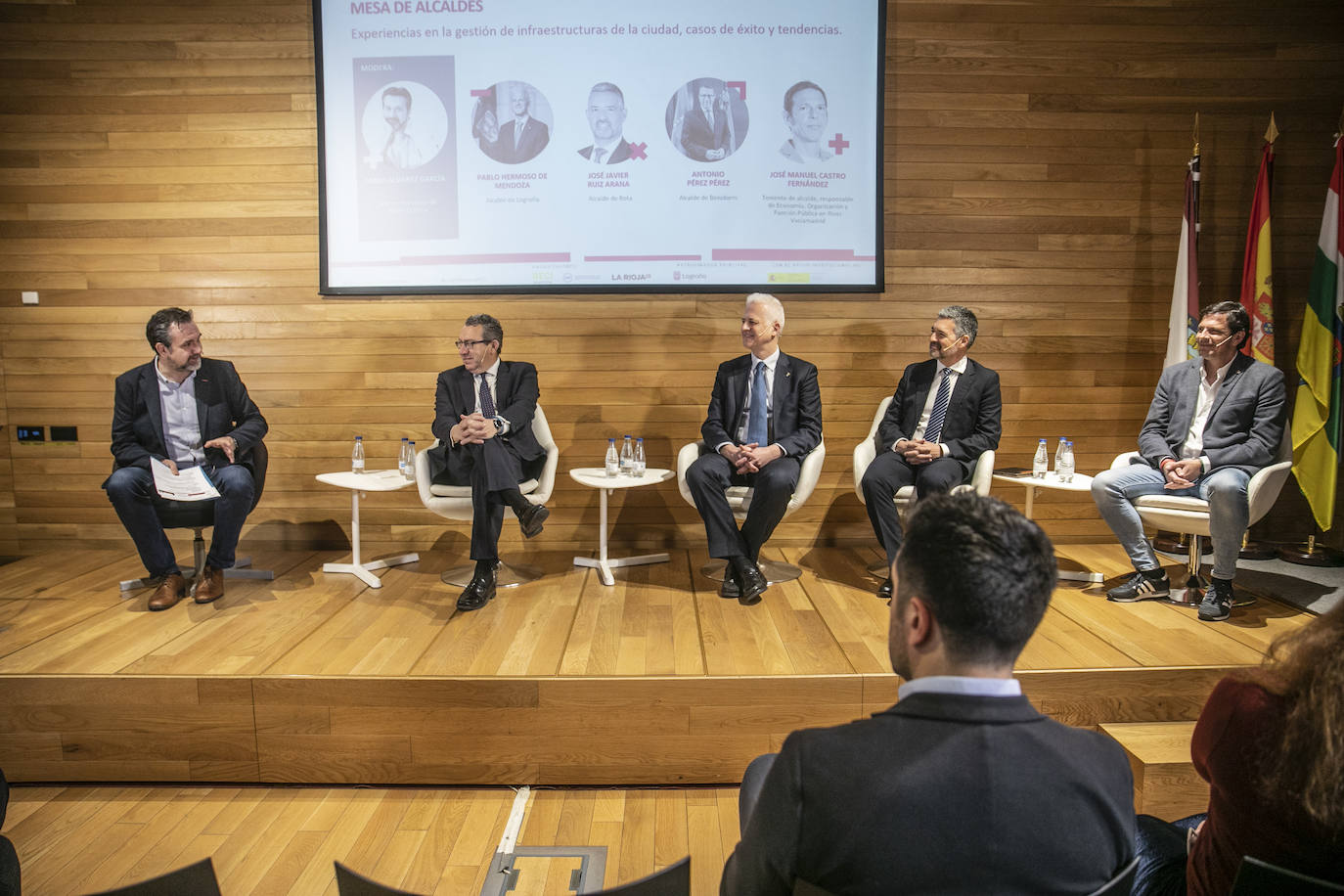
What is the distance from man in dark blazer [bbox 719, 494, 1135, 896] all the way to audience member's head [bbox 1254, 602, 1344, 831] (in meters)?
0.18

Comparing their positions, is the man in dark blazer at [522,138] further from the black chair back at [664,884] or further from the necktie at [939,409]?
the black chair back at [664,884]

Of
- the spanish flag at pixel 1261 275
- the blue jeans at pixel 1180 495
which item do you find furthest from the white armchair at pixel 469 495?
the spanish flag at pixel 1261 275

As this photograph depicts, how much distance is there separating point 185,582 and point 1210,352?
446 centimetres

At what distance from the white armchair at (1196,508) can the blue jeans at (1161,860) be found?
2.20 m

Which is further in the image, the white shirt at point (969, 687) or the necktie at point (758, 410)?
the necktie at point (758, 410)

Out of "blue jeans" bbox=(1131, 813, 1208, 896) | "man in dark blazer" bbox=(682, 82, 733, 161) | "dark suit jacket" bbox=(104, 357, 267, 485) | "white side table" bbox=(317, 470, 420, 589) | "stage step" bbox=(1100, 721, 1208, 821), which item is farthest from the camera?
"man in dark blazer" bbox=(682, 82, 733, 161)

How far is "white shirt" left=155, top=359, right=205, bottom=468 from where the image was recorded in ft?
12.3

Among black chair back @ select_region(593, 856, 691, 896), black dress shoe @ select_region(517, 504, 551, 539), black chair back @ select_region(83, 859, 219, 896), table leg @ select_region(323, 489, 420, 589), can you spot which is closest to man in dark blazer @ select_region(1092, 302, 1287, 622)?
black dress shoe @ select_region(517, 504, 551, 539)

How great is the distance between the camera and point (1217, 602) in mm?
3383

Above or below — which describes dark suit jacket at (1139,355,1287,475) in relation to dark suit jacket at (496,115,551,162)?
below

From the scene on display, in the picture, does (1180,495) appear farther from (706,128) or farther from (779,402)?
(706,128)

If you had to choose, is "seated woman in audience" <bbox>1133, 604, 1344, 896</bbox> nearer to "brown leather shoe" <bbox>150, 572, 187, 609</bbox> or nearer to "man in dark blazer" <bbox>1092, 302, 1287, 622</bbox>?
"man in dark blazer" <bbox>1092, 302, 1287, 622</bbox>

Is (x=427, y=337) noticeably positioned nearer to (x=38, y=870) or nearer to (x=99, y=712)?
(x=99, y=712)

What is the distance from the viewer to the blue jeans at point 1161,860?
1.46 m
